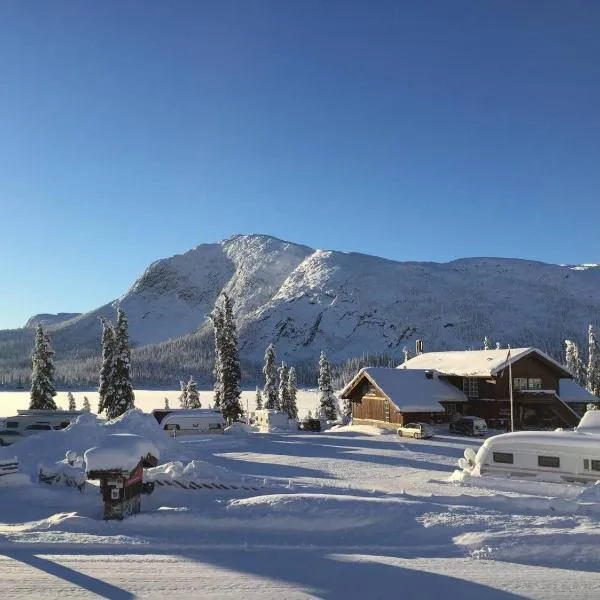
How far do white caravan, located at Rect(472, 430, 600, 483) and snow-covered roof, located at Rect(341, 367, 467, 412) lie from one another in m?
22.7

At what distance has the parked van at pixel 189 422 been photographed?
46688mm

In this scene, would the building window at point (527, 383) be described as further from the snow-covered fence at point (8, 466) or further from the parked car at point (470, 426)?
the snow-covered fence at point (8, 466)

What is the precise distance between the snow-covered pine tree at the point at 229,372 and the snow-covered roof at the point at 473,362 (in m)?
17.5

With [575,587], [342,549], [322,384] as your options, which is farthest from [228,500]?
[322,384]

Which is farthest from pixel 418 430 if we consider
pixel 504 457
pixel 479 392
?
pixel 504 457

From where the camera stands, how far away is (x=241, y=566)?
11734 millimetres

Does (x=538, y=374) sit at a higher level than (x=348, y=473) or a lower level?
higher

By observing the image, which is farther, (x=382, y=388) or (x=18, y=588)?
(x=382, y=388)

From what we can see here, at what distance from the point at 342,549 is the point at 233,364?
161 feet

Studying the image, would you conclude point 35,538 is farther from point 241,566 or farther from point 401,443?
point 401,443

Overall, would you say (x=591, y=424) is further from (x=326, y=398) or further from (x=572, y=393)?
(x=326, y=398)

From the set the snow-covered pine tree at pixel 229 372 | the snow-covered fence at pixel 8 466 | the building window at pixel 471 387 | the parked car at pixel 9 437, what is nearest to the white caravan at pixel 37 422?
the parked car at pixel 9 437

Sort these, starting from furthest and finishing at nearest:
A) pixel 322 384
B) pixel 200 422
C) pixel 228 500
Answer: pixel 322 384, pixel 200 422, pixel 228 500

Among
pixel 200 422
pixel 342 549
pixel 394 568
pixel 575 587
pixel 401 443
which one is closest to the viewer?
pixel 575 587
